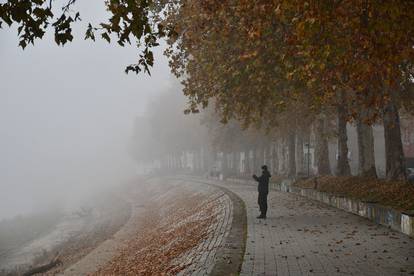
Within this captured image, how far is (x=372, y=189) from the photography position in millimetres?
18312

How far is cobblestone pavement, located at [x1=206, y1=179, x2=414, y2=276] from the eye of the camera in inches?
377

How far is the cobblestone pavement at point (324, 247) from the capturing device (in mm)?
9570

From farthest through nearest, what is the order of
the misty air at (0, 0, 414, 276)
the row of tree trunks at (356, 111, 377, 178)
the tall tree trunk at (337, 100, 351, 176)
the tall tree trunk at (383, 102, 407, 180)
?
the tall tree trunk at (337, 100, 351, 176), the row of tree trunks at (356, 111, 377, 178), the tall tree trunk at (383, 102, 407, 180), the misty air at (0, 0, 414, 276)

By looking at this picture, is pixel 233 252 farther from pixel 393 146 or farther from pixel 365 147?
pixel 365 147

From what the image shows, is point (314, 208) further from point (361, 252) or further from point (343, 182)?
point (361, 252)

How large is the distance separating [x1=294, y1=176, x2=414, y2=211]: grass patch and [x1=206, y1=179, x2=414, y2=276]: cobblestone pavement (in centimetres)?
93

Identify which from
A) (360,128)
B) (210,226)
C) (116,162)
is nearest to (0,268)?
(210,226)

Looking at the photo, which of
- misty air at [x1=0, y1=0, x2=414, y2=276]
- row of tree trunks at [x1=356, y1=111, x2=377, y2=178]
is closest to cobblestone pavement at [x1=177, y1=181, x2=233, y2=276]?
misty air at [x1=0, y1=0, x2=414, y2=276]

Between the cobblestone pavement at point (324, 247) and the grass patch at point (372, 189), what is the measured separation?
930mm

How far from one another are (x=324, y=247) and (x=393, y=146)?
9.16 meters

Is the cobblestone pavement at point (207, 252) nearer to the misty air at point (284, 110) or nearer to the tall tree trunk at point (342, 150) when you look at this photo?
the misty air at point (284, 110)

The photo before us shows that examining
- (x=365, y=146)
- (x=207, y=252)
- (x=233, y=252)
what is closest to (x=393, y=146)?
(x=365, y=146)

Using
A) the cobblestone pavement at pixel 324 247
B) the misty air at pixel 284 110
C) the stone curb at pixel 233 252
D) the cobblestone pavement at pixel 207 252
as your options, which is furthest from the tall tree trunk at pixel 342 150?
the stone curb at pixel 233 252

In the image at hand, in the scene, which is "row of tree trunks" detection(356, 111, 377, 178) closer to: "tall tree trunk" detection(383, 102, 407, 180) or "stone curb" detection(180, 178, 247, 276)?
"tall tree trunk" detection(383, 102, 407, 180)
